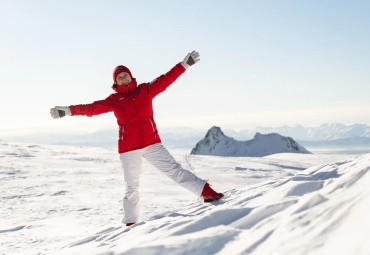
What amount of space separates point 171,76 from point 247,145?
2151 inches

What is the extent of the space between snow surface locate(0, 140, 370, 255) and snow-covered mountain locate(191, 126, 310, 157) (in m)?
46.6

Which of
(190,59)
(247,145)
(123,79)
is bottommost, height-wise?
(247,145)

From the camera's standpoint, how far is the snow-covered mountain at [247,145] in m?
54.0

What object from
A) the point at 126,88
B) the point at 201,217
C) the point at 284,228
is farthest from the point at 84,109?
the point at 284,228

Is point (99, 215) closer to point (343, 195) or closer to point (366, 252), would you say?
point (343, 195)

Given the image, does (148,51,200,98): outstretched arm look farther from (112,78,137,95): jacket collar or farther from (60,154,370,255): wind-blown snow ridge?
(60,154,370,255): wind-blown snow ridge

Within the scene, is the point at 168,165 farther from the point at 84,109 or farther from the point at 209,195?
the point at 84,109

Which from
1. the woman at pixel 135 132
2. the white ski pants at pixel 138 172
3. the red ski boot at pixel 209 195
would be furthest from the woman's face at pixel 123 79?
the red ski boot at pixel 209 195

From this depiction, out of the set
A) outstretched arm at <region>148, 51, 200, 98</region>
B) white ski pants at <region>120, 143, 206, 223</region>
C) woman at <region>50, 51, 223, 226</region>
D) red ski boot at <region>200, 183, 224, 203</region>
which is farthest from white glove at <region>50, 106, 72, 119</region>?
red ski boot at <region>200, 183, 224, 203</region>

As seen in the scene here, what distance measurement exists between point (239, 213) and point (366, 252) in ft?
3.72

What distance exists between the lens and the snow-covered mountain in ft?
177

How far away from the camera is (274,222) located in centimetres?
198

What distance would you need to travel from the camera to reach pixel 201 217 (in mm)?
2414

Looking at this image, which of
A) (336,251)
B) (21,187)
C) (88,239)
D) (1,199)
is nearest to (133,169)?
(88,239)
